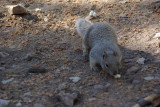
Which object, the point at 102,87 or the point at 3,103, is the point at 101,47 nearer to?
the point at 102,87

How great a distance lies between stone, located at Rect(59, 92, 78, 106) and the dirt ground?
4 centimetres

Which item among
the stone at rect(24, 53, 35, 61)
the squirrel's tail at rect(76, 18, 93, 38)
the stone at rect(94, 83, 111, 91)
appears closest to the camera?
the stone at rect(94, 83, 111, 91)

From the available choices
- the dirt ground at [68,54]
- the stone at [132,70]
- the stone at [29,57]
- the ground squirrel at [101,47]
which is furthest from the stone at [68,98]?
the stone at [29,57]

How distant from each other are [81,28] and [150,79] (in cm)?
206

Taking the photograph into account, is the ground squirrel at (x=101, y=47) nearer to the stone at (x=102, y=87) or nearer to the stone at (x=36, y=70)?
the stone at (x=102, y=87)

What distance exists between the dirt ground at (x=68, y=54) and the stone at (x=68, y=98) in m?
0.04

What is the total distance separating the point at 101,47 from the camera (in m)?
4.40

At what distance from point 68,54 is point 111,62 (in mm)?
1100

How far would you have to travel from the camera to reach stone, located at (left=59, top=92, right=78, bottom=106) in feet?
10.9

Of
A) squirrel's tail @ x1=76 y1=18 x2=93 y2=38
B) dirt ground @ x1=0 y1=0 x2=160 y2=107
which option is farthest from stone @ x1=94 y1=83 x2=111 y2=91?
squirrel's tail @ x1=76 y1=18 x2=93 y2=38

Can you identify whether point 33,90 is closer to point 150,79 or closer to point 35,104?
point 35,104

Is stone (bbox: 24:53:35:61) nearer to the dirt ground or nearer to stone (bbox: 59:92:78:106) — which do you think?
the dirt ground

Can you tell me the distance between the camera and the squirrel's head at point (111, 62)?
393 cm

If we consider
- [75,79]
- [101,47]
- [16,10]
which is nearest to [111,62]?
[101,47]
